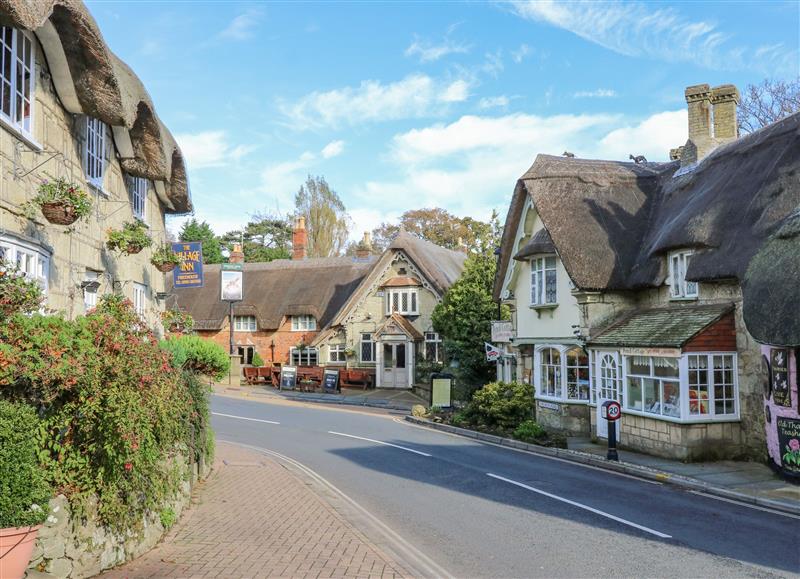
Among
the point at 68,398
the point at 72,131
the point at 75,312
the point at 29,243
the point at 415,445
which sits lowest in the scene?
the point at 415,445

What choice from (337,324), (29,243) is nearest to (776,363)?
(29,243)

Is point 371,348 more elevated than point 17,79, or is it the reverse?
point 17,79

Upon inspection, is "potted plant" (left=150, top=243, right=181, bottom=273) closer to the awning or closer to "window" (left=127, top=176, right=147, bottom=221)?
"window" (left=127, top=176, right=147, bottom=221)

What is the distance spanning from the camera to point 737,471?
46.2 feet

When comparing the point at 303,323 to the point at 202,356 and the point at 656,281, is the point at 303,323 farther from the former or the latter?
the point at 202,356

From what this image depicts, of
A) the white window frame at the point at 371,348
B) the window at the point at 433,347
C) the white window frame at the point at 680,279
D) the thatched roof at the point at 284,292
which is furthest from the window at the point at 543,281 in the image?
the thatched roof at the point at 284,292

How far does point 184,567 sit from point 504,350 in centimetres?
2287

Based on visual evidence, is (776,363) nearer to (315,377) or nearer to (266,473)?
(266,473)

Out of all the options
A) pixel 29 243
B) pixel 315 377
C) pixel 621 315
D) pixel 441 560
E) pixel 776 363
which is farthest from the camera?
pixel 315 377

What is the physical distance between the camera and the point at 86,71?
33.9 ft

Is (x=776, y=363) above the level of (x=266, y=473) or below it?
above

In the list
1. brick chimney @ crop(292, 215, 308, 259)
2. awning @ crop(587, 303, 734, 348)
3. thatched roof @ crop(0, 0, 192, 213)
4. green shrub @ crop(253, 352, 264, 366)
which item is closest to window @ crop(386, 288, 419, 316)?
green shrub @ crop(253, 352, 264, 366)

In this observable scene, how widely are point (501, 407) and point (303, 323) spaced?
75.8ft

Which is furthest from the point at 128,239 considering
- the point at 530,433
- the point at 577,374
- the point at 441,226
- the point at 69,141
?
the point at 441,226
